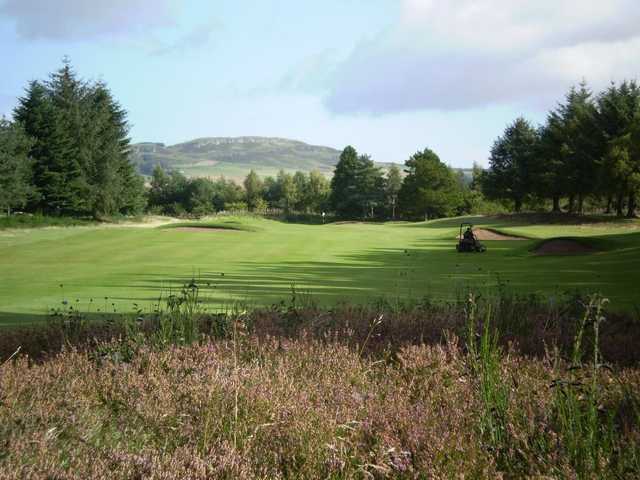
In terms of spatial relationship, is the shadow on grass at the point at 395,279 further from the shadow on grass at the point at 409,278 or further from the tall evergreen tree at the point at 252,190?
the tall evergreen tree at the point at 252,190

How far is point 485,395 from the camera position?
381cm

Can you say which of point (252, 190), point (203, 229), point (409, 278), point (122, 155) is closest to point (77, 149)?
point (122, 155)

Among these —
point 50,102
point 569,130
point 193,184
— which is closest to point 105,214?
point 50,102

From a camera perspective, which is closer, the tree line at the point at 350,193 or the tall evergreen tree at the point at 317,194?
the tree line at the point at 350,193

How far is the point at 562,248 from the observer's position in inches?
910

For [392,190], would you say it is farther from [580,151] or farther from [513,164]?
[580,151]

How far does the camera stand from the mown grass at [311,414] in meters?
3.19

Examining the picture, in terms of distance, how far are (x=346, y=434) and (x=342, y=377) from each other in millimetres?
1077

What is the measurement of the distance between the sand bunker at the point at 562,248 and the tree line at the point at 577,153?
1997 centimetres

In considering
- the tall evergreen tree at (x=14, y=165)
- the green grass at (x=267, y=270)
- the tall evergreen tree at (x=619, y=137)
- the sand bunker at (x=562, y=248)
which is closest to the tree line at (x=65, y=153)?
the tall evergreen tree at (x=14, y=165)

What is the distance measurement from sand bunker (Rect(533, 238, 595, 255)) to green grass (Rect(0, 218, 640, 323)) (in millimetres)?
501

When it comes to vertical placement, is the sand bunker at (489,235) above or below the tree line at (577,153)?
Answer: below

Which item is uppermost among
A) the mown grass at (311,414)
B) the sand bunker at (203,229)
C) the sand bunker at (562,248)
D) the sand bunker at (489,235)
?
the mown grass at (311,414)

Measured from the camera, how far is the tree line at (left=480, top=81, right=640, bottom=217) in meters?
42.2
